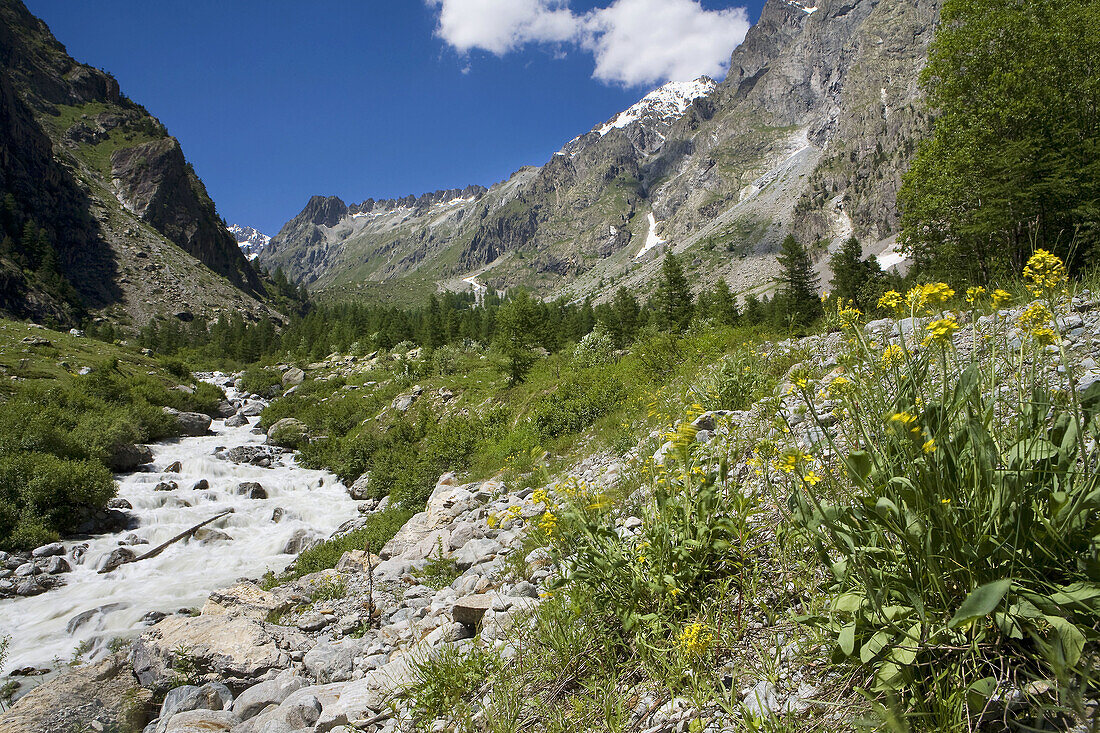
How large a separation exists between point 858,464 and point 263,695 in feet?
19.9

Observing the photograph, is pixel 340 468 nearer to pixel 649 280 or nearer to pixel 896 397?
pixel 896 397

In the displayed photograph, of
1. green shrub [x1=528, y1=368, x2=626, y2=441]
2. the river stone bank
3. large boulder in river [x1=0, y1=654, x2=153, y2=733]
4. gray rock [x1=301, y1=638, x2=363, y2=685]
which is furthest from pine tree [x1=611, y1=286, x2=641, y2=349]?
large boulder in river [x1=0, y1=654, x2=153, y2=733]

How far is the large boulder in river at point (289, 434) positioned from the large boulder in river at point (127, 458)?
560cm

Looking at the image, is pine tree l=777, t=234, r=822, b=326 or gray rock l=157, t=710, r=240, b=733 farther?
pine tree l=777, t=234, r=822, b=326

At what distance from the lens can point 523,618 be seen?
4238mm

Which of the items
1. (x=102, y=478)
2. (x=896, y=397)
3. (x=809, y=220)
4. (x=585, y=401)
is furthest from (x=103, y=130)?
(x=809, y=220)

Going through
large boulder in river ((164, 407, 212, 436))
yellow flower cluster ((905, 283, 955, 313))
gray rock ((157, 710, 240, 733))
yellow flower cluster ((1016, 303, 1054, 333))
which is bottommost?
gray rock ((157, 710, 240, 733))

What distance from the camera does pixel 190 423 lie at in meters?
25.7

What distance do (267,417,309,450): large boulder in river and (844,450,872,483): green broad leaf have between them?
26.5 metres

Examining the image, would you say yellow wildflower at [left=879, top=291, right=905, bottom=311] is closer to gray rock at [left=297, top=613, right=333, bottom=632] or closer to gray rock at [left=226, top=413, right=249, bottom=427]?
gray rock at [left=297, top=613, right=333, bottom=632]

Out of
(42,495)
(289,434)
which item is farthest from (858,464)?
(289,434)

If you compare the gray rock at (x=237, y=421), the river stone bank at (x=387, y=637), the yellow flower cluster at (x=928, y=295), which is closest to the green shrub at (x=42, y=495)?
the river stone bank at (x=387, y=637)

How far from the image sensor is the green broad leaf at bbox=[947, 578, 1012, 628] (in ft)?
5.66

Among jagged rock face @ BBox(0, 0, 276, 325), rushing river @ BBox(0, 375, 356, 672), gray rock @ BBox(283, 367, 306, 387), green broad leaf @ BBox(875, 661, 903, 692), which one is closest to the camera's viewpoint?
green broad leaf @ BBox(875, 661, 903, 692)
